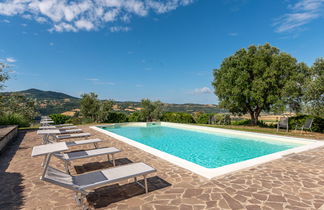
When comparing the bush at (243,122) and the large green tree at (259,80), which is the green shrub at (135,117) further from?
the bush at (243,122)

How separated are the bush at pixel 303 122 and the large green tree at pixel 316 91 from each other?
1244 millimetres

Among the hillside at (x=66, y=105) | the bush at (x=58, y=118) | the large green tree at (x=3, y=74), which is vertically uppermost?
the large green tree at (x=3, y=74)

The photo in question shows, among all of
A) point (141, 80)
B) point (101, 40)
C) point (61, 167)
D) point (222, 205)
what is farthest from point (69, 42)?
point (222, 205)

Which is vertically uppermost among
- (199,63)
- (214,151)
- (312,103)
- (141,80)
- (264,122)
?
(199,63)

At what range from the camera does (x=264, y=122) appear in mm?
15102

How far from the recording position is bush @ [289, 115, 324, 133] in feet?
35.9

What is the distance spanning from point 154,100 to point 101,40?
38.4 ft

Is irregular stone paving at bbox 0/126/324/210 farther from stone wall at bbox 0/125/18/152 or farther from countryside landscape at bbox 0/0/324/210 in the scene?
stone wall at bbox 0/125/18/152

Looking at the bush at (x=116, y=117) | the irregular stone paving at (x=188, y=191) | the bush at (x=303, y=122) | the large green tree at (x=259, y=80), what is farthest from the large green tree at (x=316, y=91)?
the bush at (x=116, y=117)

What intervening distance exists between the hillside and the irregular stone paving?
42.4ft

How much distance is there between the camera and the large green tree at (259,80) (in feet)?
40.5

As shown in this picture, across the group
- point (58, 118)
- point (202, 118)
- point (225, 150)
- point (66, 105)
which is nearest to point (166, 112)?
point (202, 118)

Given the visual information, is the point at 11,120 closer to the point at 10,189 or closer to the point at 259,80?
the point at 10,189

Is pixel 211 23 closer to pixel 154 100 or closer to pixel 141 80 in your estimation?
pixel 154 100
